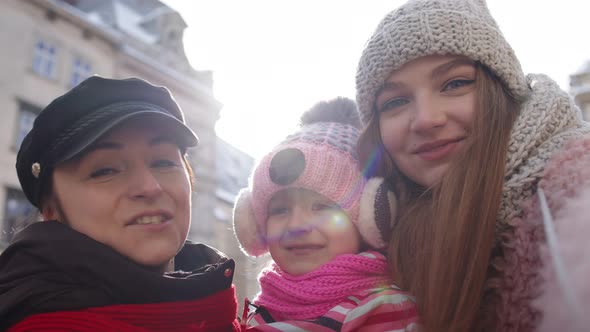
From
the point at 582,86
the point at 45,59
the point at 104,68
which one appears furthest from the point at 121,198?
the point at 582,86

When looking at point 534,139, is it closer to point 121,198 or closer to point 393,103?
point 393,103

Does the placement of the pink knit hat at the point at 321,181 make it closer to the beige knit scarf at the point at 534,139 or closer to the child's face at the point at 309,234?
the child's face at the point at 309,234

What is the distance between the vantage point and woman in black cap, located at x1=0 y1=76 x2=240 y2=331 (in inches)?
58.7

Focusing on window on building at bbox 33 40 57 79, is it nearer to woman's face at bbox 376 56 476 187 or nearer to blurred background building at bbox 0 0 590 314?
blurred background building at bbox 0 0 590 314

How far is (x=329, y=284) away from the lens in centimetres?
193

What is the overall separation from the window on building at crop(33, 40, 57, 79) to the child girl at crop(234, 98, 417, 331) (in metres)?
13.4

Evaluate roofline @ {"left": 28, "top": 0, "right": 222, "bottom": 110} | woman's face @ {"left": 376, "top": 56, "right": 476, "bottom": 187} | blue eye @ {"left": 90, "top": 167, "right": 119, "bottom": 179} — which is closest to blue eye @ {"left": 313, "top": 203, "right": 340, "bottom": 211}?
woman's face @ {"left": 376, "top": 56, "right": 476, "bottom": 187}

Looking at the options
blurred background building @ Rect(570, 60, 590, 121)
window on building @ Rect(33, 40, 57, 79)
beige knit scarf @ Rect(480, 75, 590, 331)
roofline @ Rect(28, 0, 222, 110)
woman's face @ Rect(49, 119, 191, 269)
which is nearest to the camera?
beige knit scarf @ Rect(480, 75, 590, 331)

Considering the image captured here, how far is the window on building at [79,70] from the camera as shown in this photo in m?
14.7

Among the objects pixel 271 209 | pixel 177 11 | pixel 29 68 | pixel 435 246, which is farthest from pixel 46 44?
pixel 435 246

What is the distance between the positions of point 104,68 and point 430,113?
15.1 m

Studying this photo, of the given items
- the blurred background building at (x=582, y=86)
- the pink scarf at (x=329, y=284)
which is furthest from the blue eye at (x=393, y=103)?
the blurred background building at (x=582, y=86)

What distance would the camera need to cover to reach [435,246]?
5.27ft

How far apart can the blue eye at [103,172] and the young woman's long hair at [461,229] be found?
103 centimetres
